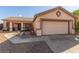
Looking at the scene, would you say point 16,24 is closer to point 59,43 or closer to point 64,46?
point 59,43

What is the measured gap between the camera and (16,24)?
1187 cm

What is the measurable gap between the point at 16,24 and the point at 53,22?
4.23 meters

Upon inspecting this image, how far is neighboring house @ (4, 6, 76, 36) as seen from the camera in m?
13.4

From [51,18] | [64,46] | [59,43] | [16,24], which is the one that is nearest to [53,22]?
[51,18]

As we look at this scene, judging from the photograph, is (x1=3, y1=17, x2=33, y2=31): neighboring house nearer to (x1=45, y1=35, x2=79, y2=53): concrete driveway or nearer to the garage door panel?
the garage door panel

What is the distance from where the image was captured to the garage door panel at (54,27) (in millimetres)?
13859
